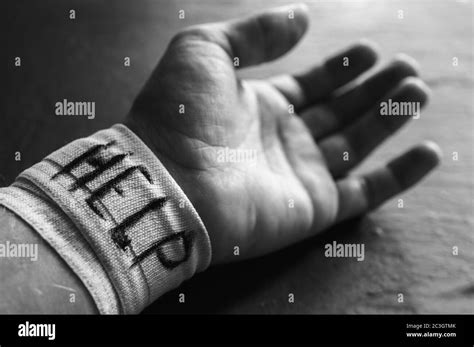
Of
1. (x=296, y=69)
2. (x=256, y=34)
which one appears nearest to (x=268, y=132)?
(x=256, y=34)

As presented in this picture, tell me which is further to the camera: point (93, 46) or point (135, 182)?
point (93, 46)

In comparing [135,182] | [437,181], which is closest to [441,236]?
[437,181]

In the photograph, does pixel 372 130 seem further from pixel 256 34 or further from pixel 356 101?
pixel 256 34

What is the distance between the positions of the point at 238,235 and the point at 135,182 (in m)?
0.12

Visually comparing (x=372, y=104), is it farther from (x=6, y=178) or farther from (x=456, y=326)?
(x=6, y=178)

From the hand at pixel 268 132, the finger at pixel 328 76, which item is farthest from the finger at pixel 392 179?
the finger at pixel 328 76

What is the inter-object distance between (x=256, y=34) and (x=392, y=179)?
24 centimetres

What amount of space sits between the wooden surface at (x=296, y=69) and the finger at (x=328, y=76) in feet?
0.39

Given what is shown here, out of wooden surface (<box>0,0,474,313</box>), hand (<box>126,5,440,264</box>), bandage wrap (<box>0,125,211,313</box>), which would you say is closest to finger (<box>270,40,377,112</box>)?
hand (<box>126,5,440,264</box>)

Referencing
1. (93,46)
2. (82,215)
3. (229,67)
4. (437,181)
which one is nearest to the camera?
(82,215)

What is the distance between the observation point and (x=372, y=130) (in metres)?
0.73

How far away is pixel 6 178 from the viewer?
0.66m

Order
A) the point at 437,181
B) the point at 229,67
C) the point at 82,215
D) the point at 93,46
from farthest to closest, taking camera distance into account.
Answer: the point at 93,46
the point at 437,181
the point at 229,67
the point at 82,215

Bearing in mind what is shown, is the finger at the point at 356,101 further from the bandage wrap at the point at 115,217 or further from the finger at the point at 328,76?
the bandage wrap at the point at 115,217
